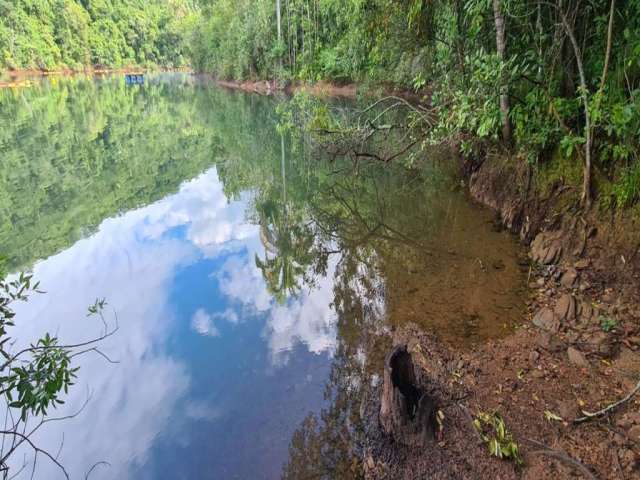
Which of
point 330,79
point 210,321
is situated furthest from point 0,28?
point 210,321

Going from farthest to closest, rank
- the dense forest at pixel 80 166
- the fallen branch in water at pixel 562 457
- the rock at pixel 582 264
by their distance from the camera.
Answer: the dense forest at pixel 80 166 → the rock at pixel 582 264 → the fallen branch in water at pixel 562 457

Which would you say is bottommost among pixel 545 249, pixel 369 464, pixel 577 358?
pixel 369 464

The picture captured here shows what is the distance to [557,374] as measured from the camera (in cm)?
306

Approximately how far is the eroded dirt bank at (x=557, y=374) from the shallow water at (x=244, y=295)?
273 mm

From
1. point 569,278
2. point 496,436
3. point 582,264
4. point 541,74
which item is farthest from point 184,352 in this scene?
point 541,74

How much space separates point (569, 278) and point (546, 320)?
31.6 inches

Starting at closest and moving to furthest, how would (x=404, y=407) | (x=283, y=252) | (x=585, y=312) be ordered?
(x=404, y=407)
(x=585, y=312)
(x=283, y=252)

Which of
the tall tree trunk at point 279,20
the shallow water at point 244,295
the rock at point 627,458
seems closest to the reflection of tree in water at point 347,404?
the shallow water at point 244,295

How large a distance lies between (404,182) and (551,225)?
4.28 m

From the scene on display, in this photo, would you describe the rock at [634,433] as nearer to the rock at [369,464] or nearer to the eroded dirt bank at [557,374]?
the eroded dirt bank at [557,374]

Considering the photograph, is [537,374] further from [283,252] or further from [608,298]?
[283,252]

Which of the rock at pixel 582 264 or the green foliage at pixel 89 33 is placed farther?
the green foliage at pixel 89 33

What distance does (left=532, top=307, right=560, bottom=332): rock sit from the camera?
360 cm

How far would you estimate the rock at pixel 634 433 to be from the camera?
238 cm
